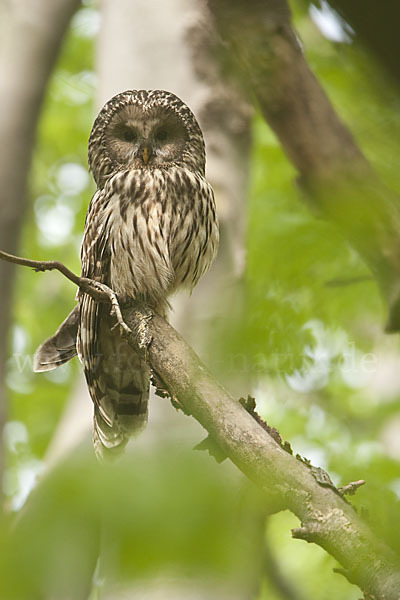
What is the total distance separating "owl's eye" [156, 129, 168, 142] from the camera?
294 cm

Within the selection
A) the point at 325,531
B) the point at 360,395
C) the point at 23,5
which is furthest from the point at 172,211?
the point at 360,395

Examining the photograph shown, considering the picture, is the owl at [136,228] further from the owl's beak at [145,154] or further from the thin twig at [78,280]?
the thin twig at [78,280]

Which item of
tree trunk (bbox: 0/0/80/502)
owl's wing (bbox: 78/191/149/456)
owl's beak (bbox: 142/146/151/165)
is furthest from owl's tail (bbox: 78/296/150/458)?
tree trunk (bbox: 0/0/80/502)

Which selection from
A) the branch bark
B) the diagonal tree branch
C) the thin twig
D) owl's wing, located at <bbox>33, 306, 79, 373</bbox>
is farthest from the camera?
owl's wing, located at <bbox>33, 306, 79, 373</bbox>

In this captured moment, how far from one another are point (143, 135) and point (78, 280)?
964 millimetres

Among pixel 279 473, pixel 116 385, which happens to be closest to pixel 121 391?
pixel 116 385

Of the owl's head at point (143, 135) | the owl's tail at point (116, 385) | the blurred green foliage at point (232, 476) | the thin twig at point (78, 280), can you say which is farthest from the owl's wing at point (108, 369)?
the blurred green foliage at point (232, 476)

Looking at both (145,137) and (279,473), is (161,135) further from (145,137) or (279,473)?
(279,473)

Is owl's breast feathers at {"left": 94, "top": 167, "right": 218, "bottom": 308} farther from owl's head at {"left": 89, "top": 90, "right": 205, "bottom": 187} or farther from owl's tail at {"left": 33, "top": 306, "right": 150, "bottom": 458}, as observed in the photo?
owl's tail at {"left": 33, "top": 306, "right": 150, "bottom": 458}

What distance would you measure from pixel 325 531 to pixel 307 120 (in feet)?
5.32

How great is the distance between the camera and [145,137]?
2850 mm

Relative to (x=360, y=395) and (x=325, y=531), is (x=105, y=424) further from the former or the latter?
(x=360, y=395)

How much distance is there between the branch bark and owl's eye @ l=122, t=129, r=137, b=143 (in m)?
0.53

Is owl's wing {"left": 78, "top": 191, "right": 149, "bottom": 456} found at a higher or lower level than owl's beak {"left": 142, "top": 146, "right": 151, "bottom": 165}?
lower
